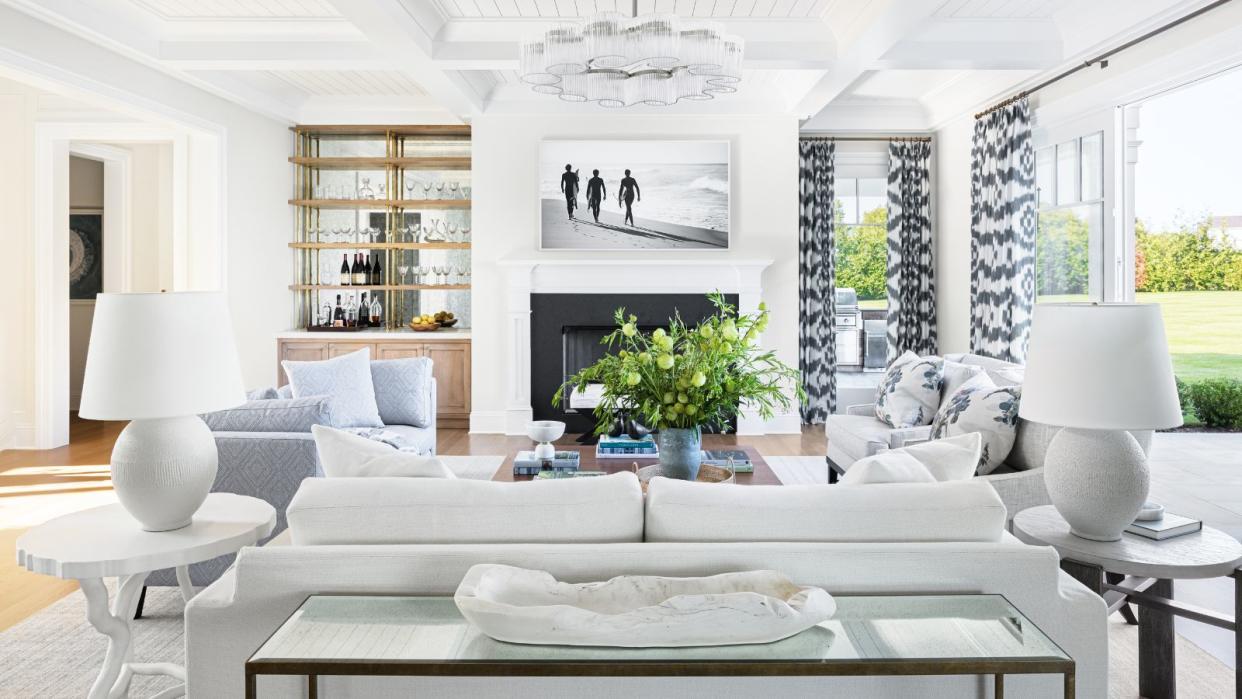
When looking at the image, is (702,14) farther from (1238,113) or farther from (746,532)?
(746,532)

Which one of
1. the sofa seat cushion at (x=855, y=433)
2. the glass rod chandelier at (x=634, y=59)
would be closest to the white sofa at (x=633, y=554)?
the glass rod chandelier at (x=634, y=59)

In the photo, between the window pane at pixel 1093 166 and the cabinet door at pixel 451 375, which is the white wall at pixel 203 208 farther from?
the window pane at pixel 1093 166

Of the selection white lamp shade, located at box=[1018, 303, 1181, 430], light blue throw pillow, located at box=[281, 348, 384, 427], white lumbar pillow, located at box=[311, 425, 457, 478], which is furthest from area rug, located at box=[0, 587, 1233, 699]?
light blue throw pillow, located at box=[281, 348, 384, 427]

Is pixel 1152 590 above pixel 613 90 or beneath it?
beneath

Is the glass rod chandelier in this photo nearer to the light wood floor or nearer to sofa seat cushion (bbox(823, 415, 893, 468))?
sofa seat cushion (bbox(823, 415, 893, 468))

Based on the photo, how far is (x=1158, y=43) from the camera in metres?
4.48

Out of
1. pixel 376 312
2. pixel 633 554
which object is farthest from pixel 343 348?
pixel 633 554

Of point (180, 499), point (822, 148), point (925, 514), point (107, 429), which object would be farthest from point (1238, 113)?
point (107, 429)

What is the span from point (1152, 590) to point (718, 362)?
5.18ft

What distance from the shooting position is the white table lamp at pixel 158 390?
220 centimetres

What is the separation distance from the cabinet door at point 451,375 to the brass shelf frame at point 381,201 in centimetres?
59

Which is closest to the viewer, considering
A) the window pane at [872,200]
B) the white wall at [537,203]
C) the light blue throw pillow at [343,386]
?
the light blue throw pillow at [343,386]

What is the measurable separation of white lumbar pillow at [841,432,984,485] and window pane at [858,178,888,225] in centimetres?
601

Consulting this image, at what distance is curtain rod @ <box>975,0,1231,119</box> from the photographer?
162 inches
